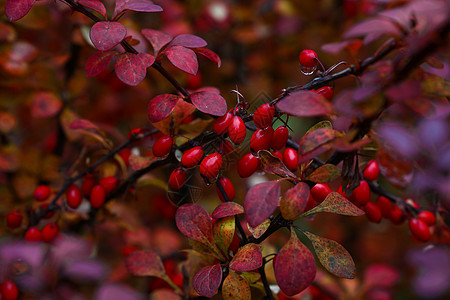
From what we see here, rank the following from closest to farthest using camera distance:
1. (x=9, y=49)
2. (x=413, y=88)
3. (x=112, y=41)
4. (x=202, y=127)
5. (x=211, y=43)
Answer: (x=413, y=88) → (x=112, y=41) → (x=202, y=127) → (x=9, y=49) → (x=211, y=43)

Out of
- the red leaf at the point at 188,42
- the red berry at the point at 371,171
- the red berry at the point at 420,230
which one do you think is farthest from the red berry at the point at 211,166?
the red berry at the point at 420,230

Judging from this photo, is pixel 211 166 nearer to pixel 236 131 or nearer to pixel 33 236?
pixel 236 131

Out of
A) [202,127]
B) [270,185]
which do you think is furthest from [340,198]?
[202,127]

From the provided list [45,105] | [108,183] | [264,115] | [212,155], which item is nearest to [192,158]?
[212,155]

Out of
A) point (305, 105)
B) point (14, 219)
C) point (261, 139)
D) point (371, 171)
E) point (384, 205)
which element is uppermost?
point (305, 105)

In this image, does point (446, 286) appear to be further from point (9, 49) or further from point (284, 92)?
point (9, 49)
